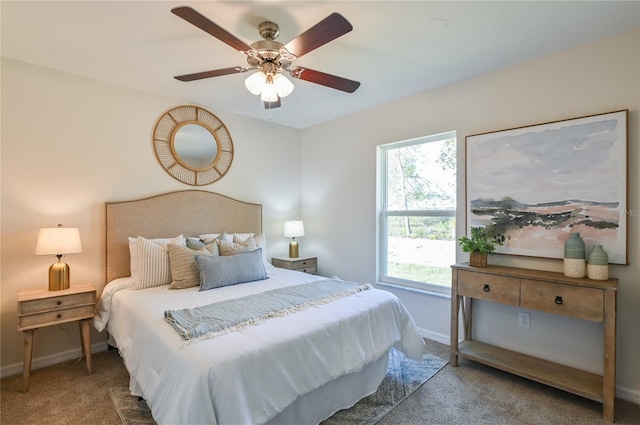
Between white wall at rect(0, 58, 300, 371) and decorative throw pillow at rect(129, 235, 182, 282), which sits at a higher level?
white wall at rect(0, 58, 300, 371)

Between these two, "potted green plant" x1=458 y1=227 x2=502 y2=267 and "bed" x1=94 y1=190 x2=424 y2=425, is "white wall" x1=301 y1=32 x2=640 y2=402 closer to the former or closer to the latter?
"potted green plant" x1=458 y1=227 x2=502 y2=267

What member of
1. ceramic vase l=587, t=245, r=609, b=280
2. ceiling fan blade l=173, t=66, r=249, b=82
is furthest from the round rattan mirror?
ceramic vase l=587, t=245, r=609, b=280

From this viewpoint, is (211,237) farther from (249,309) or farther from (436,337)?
(436,337)

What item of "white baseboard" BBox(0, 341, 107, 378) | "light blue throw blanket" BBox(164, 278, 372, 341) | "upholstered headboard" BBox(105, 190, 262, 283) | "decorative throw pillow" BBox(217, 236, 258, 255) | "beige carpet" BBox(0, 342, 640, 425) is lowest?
"beige carpet" BBox(0, 342, 640, 425)

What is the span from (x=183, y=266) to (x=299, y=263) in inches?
65.4

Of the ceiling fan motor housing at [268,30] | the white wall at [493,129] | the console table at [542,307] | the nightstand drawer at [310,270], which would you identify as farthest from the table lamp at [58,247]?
the console table at [542,307]

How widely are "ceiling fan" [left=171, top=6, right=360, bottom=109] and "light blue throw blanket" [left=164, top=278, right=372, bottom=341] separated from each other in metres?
1.38

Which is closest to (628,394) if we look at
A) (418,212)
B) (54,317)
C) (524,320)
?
(524,320)

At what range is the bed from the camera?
144 centimetres

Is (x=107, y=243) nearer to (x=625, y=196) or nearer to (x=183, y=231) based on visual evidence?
(x=183, y=231)

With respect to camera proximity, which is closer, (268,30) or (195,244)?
(268,30)

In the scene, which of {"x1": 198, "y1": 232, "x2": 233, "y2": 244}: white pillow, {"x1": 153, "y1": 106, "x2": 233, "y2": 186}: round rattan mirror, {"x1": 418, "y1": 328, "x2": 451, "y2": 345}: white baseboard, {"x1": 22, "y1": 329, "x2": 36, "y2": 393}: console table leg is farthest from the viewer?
{"x1": 153, "y1": 106, "x2": 233, "y2": 186}: round rattan mirror

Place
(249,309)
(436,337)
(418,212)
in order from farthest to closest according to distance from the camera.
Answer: (418,212) < (436,337) < (249,309)

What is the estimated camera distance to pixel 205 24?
1571mm
